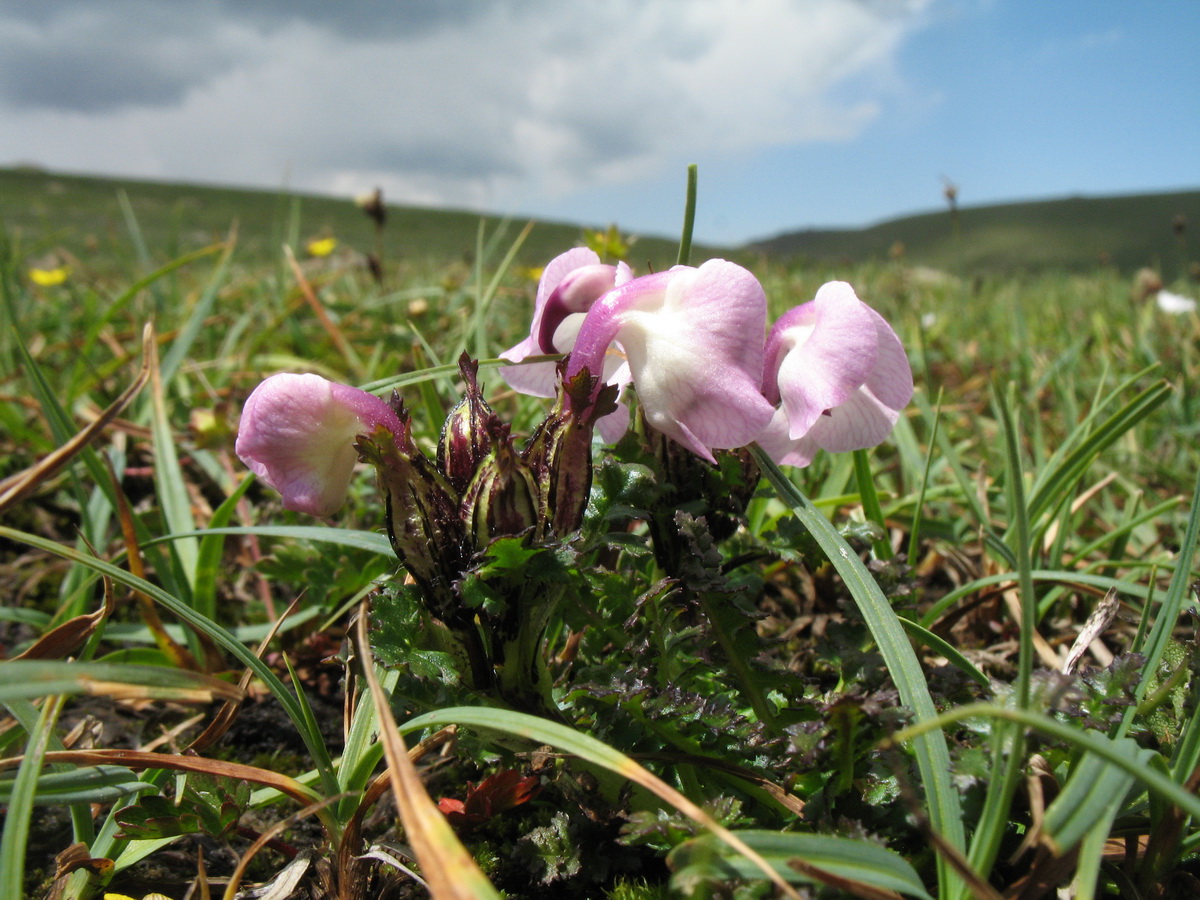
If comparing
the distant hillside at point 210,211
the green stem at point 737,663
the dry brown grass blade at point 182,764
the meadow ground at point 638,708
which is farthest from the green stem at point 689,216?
the distant hillside at point 210,211

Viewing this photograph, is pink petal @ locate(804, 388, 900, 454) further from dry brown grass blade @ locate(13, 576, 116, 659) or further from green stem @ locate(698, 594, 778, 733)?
dry brown grass blade @ locate(13, 576, 116, 659)

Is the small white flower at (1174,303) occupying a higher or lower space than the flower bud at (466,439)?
higher

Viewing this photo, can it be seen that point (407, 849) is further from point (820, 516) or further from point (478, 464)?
point (820, 516)

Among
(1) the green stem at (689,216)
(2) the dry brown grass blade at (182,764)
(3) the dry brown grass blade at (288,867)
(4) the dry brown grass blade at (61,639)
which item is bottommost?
(3) the dry brown grass blade at (288,867)

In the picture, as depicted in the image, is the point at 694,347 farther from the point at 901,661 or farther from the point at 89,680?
the point at 89,680

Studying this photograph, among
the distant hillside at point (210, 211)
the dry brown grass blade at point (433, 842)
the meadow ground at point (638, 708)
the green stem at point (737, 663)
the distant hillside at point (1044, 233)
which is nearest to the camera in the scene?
the dry brown grass blade at point (433, 842)

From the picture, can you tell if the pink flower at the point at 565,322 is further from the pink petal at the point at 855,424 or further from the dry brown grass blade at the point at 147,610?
the dry brown grass blade at the point at 147,610

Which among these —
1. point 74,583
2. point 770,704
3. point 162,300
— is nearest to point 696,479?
point 770,704

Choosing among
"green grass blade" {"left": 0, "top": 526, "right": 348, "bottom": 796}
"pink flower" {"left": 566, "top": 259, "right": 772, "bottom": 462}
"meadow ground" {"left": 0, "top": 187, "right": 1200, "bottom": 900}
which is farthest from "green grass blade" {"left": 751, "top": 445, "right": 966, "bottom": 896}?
"green grass blade" {"left": 0, "top": 526, "right": 348, "bottom": 796}

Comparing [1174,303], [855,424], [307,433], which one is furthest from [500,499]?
[1174,303]

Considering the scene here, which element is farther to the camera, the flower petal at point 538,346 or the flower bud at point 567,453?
the flower petal at point 538,346
